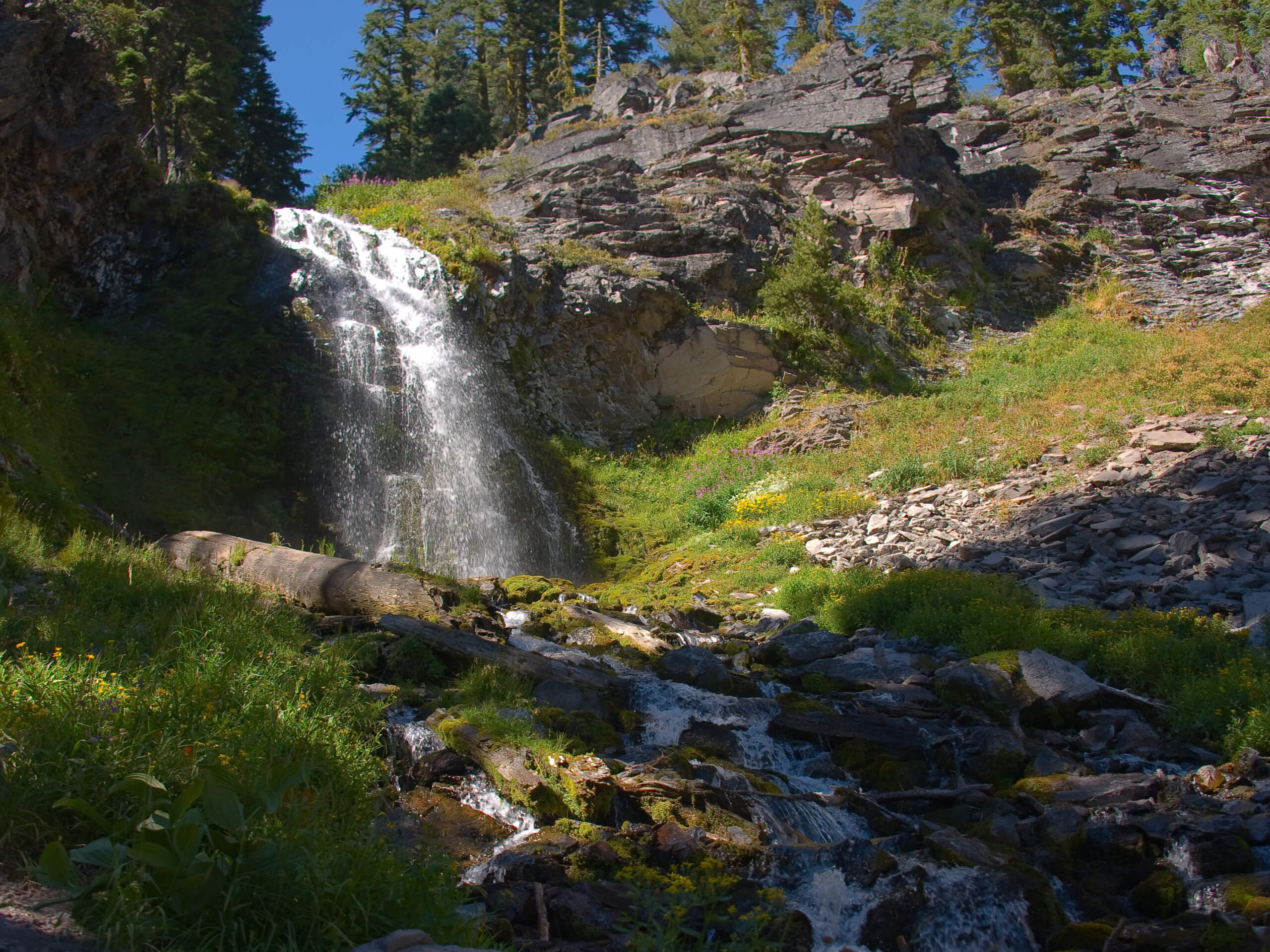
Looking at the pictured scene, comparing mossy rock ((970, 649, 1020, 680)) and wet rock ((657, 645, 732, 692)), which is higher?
wet rock ((657, 645, 732, 692))

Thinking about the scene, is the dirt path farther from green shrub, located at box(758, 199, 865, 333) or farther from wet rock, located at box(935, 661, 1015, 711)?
green shrub, located at box(758, 199, 865, 333)

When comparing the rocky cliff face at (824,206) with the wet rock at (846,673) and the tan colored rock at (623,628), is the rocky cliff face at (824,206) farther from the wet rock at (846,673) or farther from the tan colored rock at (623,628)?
the wet rock at (846,673)

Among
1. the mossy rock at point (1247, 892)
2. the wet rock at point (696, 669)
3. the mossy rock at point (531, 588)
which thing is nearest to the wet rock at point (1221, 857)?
the mossy rock at point (1247, 892)

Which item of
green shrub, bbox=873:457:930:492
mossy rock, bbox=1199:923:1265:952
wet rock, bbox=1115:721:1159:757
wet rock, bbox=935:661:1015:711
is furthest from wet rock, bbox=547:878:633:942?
green shrub, bbox=873:457:930:492

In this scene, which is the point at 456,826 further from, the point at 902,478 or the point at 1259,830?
the point at 902,478

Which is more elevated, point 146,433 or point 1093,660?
point 146,433

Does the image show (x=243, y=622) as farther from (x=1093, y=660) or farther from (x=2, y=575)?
(x=1093, y=660)

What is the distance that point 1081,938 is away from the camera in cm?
404

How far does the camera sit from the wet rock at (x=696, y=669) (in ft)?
24.5

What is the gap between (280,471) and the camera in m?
13.2

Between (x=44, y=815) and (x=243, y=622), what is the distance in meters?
2.75

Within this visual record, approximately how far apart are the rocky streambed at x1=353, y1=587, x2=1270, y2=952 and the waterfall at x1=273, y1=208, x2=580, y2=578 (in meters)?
6.60

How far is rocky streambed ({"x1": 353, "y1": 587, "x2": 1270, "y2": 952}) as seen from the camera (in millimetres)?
3980

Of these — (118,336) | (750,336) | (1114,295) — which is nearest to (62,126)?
(118,336)
